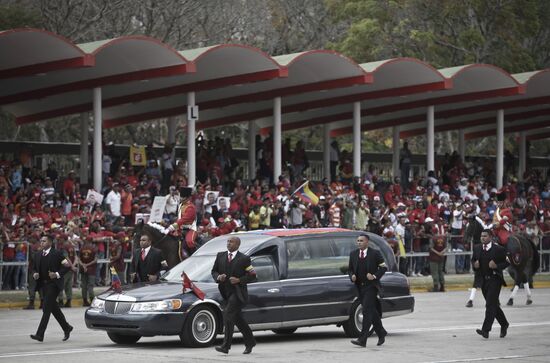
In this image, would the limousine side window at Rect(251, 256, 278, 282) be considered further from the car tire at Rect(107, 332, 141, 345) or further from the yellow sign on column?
the yellow sign on column

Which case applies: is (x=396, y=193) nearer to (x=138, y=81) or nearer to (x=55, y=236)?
(x=138, y=81)

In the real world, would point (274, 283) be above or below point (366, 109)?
below

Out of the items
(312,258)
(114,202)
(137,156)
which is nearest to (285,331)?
(312,258)

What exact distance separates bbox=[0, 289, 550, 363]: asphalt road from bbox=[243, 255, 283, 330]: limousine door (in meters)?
0.36

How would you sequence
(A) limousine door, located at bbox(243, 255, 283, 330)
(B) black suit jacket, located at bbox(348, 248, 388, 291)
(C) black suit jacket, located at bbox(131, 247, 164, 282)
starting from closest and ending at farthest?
(B) black suit jacket, located at bbox(348, 248, 388, 291) → (A) limousine door, located at bbox(243, 255, 283, 330) → (C) black suit jacket, located at bbox(131, 247, 164, 282)

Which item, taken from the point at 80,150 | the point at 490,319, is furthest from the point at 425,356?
the point at 80,150

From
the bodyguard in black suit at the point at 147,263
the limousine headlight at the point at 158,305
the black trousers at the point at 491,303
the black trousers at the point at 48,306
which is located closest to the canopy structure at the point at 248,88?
the bodyguard in black suit at the point at 147,263

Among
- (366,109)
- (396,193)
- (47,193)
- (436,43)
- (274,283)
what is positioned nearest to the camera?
(274,283)

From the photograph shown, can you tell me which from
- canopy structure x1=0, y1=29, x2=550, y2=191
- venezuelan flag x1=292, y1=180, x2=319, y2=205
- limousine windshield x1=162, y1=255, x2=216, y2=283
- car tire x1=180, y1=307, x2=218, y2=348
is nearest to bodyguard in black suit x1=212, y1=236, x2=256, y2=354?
car tire x1=180, y1=307, x2=218, y2=348

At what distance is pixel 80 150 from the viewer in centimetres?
4266

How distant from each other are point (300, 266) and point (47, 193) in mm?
15577

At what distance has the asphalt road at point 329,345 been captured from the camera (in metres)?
17.1

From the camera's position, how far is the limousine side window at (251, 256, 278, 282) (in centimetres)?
1925

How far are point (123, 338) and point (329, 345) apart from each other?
9.90 feet
